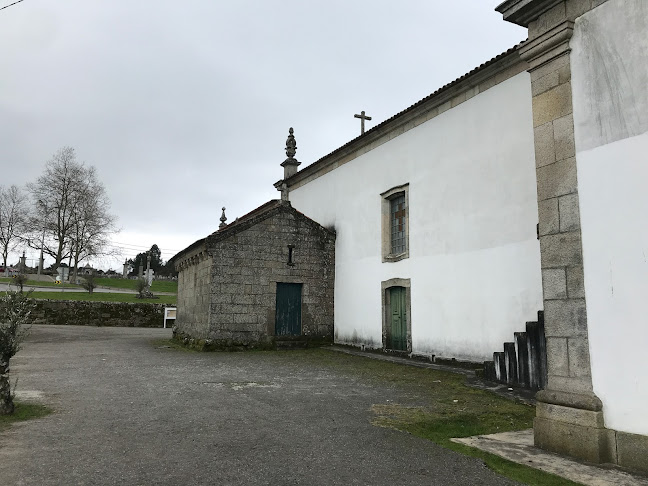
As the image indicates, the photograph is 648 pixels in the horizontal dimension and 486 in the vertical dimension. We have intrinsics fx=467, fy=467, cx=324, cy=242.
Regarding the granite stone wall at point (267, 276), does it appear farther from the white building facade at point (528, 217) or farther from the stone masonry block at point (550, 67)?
the stone masonry block at point (550, 67)

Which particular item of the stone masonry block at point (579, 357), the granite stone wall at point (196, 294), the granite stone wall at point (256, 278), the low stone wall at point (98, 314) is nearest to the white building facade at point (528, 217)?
the stone masonry block at point (579, 357)

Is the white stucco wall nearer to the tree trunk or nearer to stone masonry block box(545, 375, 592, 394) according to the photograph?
stone masonry block box(545, 375, 592, 394)

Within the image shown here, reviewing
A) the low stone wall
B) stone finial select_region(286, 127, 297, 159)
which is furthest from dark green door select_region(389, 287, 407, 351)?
the low stone wall

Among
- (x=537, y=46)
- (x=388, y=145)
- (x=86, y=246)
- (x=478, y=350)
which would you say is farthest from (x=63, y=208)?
(x=537, y=46)

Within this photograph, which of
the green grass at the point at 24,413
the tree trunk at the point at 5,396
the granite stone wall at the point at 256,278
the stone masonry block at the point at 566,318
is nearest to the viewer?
the stone masonry block at the point at 566,318

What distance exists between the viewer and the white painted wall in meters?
9.62

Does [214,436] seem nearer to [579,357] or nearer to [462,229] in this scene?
[579,357]

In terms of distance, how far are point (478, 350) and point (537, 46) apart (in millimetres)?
6960

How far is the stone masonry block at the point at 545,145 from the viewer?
488 cm

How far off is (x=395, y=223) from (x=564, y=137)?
9159 millimetres

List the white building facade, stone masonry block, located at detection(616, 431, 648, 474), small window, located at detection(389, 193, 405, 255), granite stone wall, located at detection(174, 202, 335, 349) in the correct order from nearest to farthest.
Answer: stone masonry block, located at detection(616, 431, 648, 474), the white building facade, small window, located at detection(389, 193, 405, 255), granite stone wall, located at detection(174, 202, 335, 349)

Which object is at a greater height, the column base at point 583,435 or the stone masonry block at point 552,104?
the stone masonry block at point 552,104

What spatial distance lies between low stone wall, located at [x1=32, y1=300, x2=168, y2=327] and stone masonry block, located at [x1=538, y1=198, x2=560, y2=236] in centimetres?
2473

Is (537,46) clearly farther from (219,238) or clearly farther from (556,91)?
(219,238)
